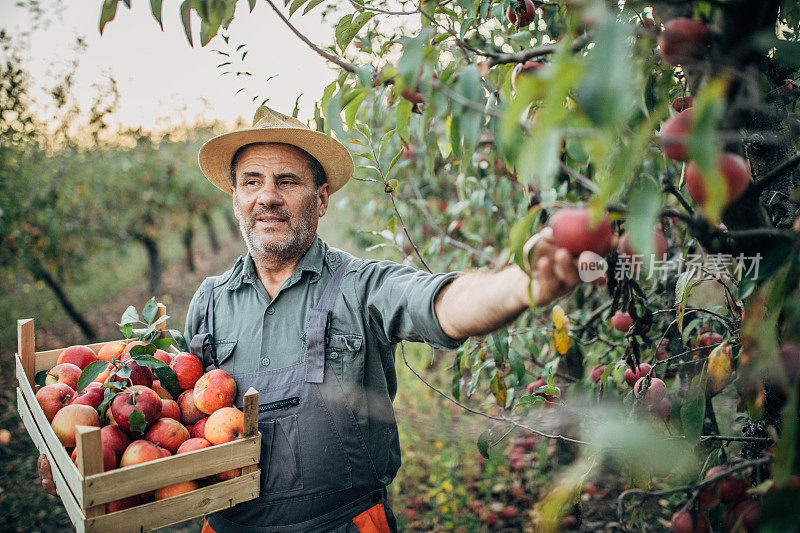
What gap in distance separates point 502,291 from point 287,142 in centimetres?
119

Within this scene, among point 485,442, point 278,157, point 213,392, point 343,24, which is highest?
point 343,24

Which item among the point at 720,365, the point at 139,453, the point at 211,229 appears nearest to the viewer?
the point at 720,365

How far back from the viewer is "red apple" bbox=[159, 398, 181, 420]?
154 centimetres

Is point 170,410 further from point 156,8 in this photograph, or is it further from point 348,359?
point 156,8

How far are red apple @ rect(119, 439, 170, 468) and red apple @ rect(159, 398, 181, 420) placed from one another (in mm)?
182

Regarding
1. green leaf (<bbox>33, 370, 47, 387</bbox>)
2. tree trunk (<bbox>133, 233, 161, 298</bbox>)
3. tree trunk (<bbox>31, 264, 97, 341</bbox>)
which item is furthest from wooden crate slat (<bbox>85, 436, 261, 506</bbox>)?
tree trunk (<bbox>133, 233, 161, 298</bbox>)

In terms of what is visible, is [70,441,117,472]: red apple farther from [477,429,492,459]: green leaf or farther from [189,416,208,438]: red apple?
[477,429,492,459]: green leaf

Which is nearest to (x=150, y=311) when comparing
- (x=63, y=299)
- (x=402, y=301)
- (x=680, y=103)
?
(x=402, y=301)

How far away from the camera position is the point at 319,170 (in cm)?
203

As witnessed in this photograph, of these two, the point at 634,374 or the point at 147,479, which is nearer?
the point at 147,479

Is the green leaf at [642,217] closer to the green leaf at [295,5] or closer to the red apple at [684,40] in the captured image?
the red apple at [684,40]

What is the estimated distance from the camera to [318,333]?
165 cm

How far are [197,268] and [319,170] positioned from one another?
38.9 ft

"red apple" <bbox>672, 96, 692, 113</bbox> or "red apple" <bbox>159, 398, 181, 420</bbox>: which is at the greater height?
"red apple" <bbox>672, 96, 692, 113</bbox>
